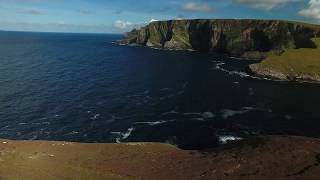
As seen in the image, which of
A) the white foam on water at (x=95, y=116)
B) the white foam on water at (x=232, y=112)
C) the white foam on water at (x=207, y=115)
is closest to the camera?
the white foam on water at (x=95, y=116)

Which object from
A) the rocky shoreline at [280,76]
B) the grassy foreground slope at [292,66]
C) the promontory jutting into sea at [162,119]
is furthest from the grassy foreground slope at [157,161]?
the grassy foreground slope at [292,66]

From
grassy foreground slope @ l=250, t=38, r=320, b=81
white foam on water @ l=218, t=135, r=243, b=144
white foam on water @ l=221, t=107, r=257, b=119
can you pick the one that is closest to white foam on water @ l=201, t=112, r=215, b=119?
white foam on water @ l=221, t=107, r=257, b=119

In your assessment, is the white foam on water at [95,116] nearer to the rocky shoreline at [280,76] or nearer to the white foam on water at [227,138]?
the white foam on water at [227,138]

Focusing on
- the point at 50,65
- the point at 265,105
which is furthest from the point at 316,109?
the point at 50,65

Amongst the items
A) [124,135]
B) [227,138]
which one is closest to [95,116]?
[124,135]

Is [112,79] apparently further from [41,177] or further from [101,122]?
[41,177]

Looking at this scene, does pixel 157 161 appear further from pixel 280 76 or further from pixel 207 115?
pixel 280 76
